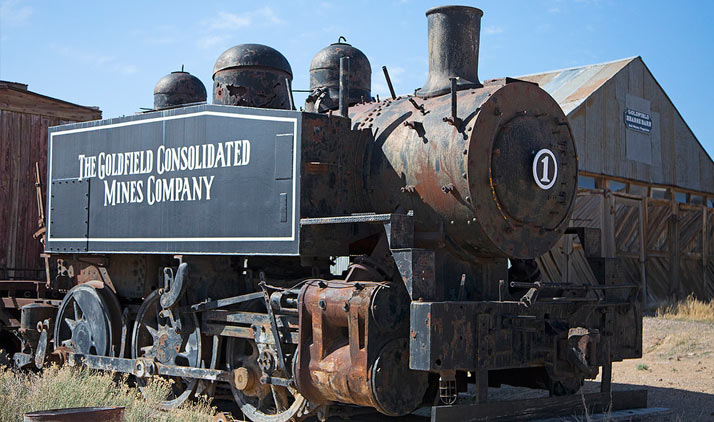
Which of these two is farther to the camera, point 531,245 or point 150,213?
point 150,213

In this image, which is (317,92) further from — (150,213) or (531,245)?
(531,245)

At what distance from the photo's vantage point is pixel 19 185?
10898 millimetres

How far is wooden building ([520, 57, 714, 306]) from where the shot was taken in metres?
18.4

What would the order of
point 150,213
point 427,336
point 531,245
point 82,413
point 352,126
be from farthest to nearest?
point 150,213, point 352,126, point 531,245, point 427,336, point 82,413

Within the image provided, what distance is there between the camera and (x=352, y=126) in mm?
7840

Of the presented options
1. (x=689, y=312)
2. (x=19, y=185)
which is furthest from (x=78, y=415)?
(x=689, y=312)

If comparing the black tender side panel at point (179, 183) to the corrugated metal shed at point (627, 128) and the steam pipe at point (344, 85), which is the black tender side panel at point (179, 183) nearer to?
the steam pipe at point (344, 85)

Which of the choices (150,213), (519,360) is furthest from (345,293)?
(150,213)

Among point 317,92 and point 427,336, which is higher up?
point 317,92

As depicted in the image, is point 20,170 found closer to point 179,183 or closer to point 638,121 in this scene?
point 179,183

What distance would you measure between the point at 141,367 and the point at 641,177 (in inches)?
599

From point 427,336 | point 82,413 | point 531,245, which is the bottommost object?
point 82,413

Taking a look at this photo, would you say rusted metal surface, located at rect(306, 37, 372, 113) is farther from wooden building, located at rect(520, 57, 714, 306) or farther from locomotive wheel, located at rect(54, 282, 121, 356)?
wooden building, located at rect(520, 57, 714, 306)

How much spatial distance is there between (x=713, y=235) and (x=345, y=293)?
58.1ft
